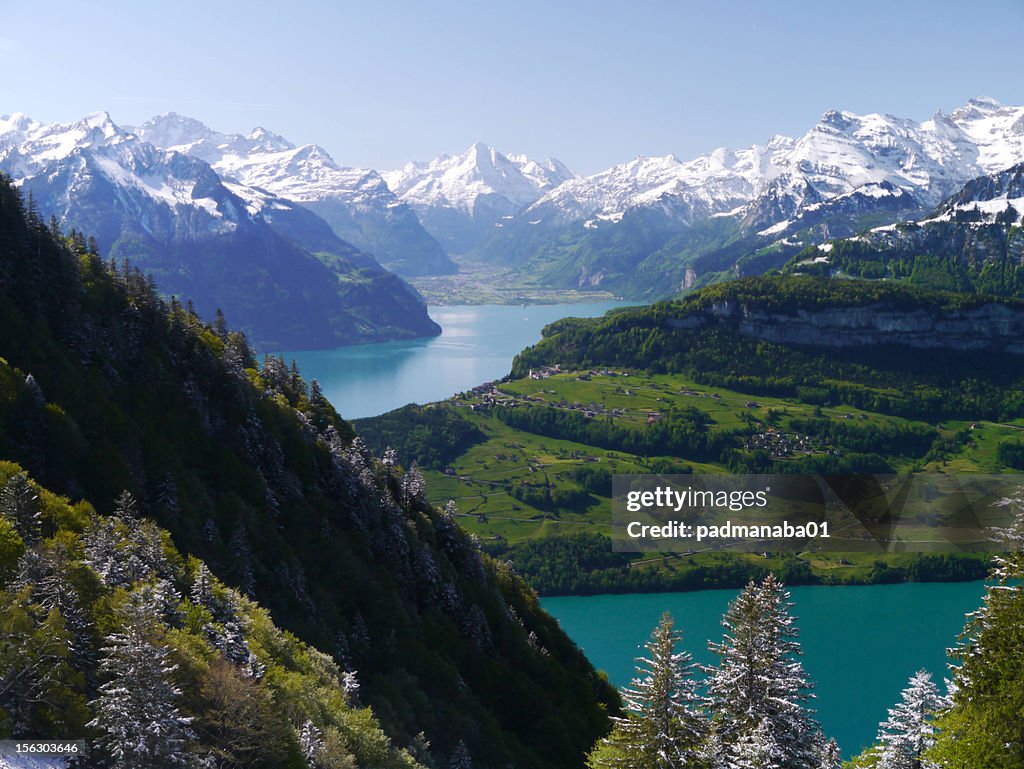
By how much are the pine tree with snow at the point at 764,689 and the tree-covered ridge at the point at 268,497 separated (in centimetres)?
1481

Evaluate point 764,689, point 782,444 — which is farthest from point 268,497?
point 782,444

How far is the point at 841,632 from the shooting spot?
118 meters

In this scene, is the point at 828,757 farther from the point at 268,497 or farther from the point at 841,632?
the point at 841,632

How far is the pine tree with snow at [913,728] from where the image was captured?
2659 cm

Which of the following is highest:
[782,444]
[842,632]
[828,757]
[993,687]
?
[993,687]

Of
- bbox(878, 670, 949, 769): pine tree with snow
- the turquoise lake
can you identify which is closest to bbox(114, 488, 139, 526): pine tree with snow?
bbox(878, 670, 949, 769): pine tree with snow

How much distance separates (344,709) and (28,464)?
18.0 meters

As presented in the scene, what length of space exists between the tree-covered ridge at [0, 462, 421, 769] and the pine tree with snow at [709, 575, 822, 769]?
11.8m

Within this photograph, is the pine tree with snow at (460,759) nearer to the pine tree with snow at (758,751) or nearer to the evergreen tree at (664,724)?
the evergreen tree at (664,724)

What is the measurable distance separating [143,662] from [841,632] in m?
119

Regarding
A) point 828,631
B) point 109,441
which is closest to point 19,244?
point 109,441

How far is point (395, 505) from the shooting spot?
56281 mm

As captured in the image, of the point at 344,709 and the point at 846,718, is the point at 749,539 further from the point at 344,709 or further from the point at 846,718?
the point at 344,709

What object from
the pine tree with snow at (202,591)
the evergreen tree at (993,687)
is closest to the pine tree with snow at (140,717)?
the pine tree with snow at (202,591)
